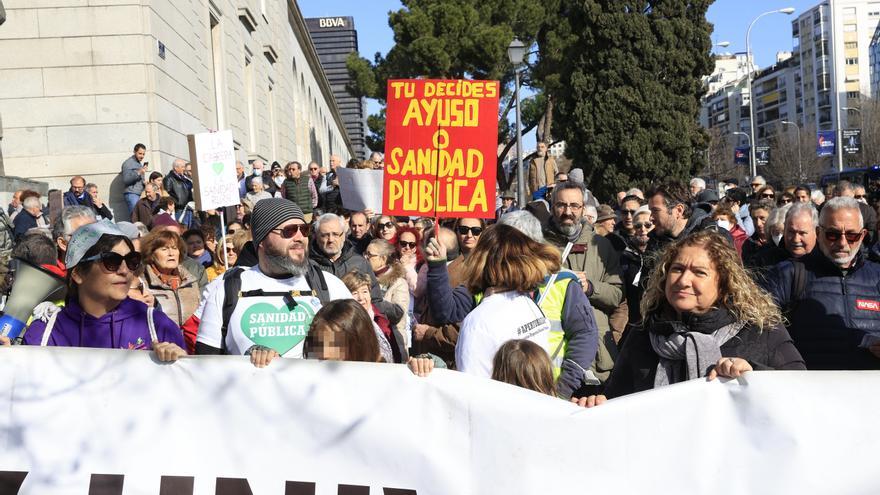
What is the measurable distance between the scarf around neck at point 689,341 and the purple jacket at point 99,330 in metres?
1.91

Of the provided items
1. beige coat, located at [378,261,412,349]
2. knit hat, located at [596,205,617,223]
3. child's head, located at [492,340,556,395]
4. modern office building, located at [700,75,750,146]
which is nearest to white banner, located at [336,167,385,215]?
knit hat, located at [596,205,617,223]

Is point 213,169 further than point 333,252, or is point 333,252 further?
point 213,169

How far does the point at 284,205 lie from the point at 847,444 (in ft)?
7.70

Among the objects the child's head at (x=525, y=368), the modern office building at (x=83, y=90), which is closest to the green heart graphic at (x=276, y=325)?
the child's head at (x=525, y=368)

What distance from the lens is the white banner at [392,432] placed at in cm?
321

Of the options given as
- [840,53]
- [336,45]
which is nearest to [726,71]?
[840,53]

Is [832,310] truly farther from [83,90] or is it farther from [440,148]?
[83,90]

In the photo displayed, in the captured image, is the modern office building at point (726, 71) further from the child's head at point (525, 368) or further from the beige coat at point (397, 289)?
the child's head at point (525, 368)

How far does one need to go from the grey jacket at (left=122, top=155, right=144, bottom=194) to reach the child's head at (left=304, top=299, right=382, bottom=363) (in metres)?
11.4

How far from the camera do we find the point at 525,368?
373 cm

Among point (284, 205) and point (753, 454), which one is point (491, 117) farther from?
point (753, 454)

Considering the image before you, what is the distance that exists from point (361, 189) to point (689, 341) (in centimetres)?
750

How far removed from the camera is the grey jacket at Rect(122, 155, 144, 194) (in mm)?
14445

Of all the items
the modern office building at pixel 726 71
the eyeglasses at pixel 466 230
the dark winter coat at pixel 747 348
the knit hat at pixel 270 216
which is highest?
the modern office building at pixel 726 71
